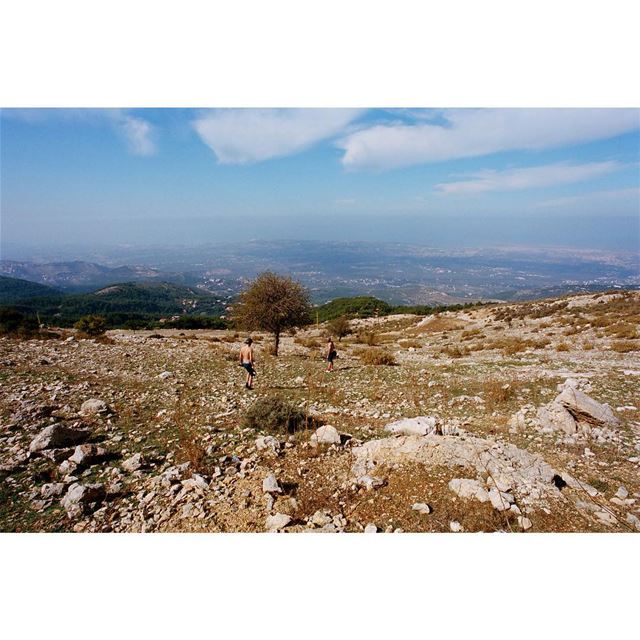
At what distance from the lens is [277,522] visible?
440 cm

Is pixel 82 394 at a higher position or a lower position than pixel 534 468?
lower

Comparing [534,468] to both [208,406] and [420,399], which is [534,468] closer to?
[420,399]

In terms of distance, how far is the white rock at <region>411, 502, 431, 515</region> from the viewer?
15.0 feet

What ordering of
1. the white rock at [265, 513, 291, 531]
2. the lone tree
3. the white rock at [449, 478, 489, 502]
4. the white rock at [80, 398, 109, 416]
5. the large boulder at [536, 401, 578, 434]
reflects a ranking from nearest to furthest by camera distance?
the white rock at [265, 513, 291, 531] → the white rock at [449, 478, 489, 502] → the large boulder at [536, 401, 578, 434] → the white rock at [80, 398, 109, 416] → the lone tree

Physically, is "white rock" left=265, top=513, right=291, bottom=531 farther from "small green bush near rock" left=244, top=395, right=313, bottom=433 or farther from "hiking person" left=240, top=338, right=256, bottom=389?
"hiking person" left=240, top=338, right=256, bottom=389

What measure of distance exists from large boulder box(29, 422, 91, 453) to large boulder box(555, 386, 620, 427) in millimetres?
9967

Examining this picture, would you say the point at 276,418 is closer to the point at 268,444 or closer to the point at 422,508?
the point at 268,444

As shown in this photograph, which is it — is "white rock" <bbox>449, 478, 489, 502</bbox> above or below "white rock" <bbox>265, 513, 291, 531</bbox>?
above

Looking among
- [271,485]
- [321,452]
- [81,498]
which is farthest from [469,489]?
[81,498]

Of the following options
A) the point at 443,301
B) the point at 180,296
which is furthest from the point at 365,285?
the point at 180,296

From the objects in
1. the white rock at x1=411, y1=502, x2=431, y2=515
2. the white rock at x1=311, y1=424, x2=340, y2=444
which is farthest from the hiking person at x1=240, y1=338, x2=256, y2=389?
the white rock at x1=411, y1=502, x2=431, y2=515

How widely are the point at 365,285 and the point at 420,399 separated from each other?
474 feet

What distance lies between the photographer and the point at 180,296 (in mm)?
121875

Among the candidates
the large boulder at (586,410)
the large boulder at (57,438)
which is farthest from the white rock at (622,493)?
the large boulder at (57,438)
